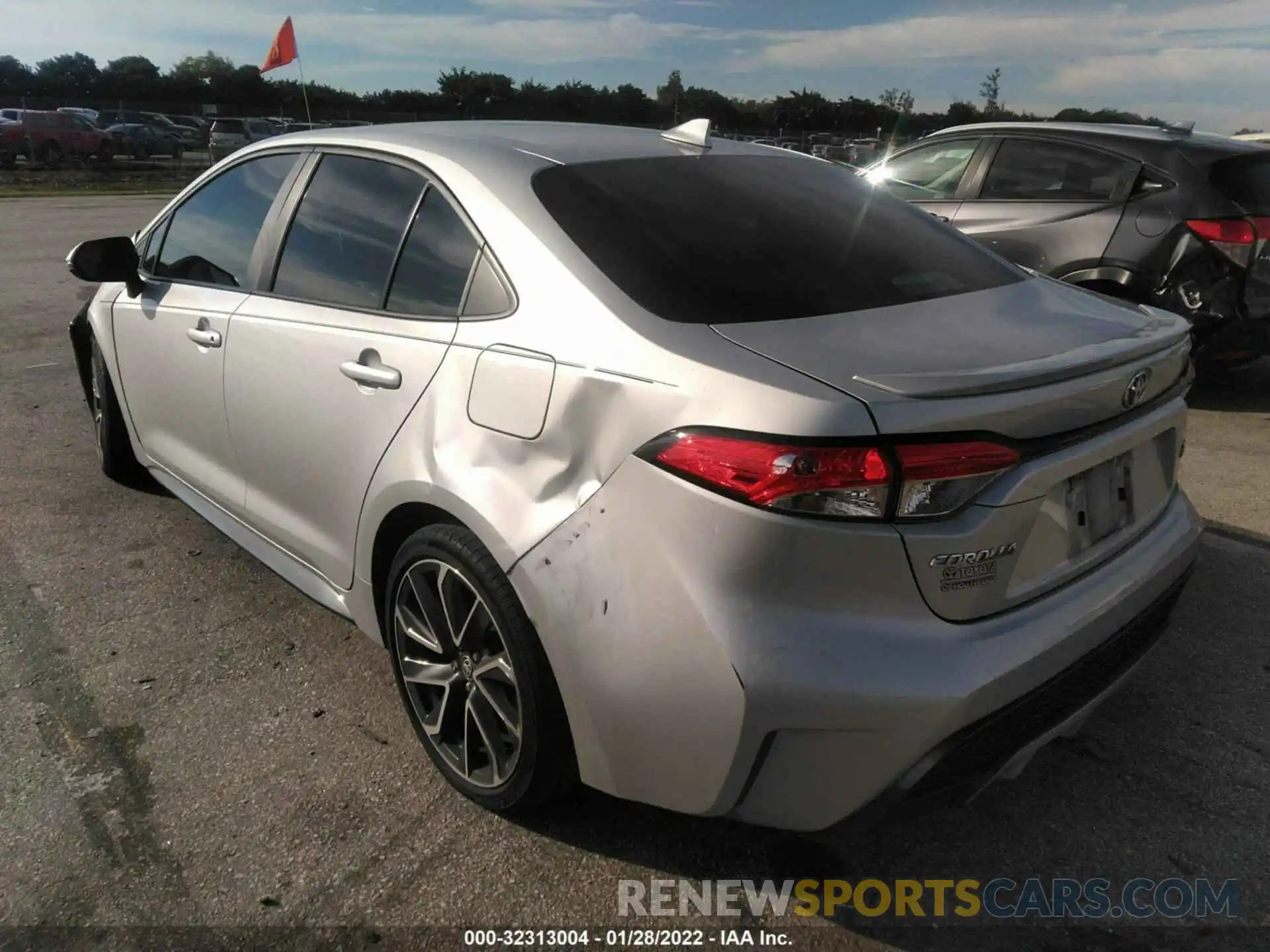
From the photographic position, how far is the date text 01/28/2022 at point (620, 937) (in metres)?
2.03

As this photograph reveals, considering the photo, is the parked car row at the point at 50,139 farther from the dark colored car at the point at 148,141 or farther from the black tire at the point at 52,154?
the dark colored car at the point at 148,141

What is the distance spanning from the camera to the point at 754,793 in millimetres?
1803

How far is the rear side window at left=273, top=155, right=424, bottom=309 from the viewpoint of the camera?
261 cm

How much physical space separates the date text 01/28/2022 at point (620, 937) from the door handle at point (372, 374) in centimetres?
127

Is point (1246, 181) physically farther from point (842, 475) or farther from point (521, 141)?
point (842, 475)

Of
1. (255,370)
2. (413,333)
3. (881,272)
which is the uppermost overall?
(881,272)

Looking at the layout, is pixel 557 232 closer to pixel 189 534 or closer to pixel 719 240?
pixel 719 240

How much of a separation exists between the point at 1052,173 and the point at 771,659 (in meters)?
5.53

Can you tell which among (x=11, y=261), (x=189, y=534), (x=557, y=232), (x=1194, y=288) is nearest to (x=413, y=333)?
(x=557, y=232)

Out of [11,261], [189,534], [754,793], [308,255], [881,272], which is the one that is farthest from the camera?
[11,261]

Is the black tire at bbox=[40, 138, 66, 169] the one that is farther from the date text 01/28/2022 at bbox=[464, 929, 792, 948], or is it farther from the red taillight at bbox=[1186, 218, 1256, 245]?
the date text 01/28/2022 at bbox=[464, 929, 792, 948]

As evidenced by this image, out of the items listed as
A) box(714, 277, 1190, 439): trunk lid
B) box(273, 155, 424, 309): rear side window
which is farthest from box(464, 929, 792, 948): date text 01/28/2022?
box(273, 155, 424, 309): rear side window

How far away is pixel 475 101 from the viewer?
167 ft

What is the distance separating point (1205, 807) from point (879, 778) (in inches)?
46.4
